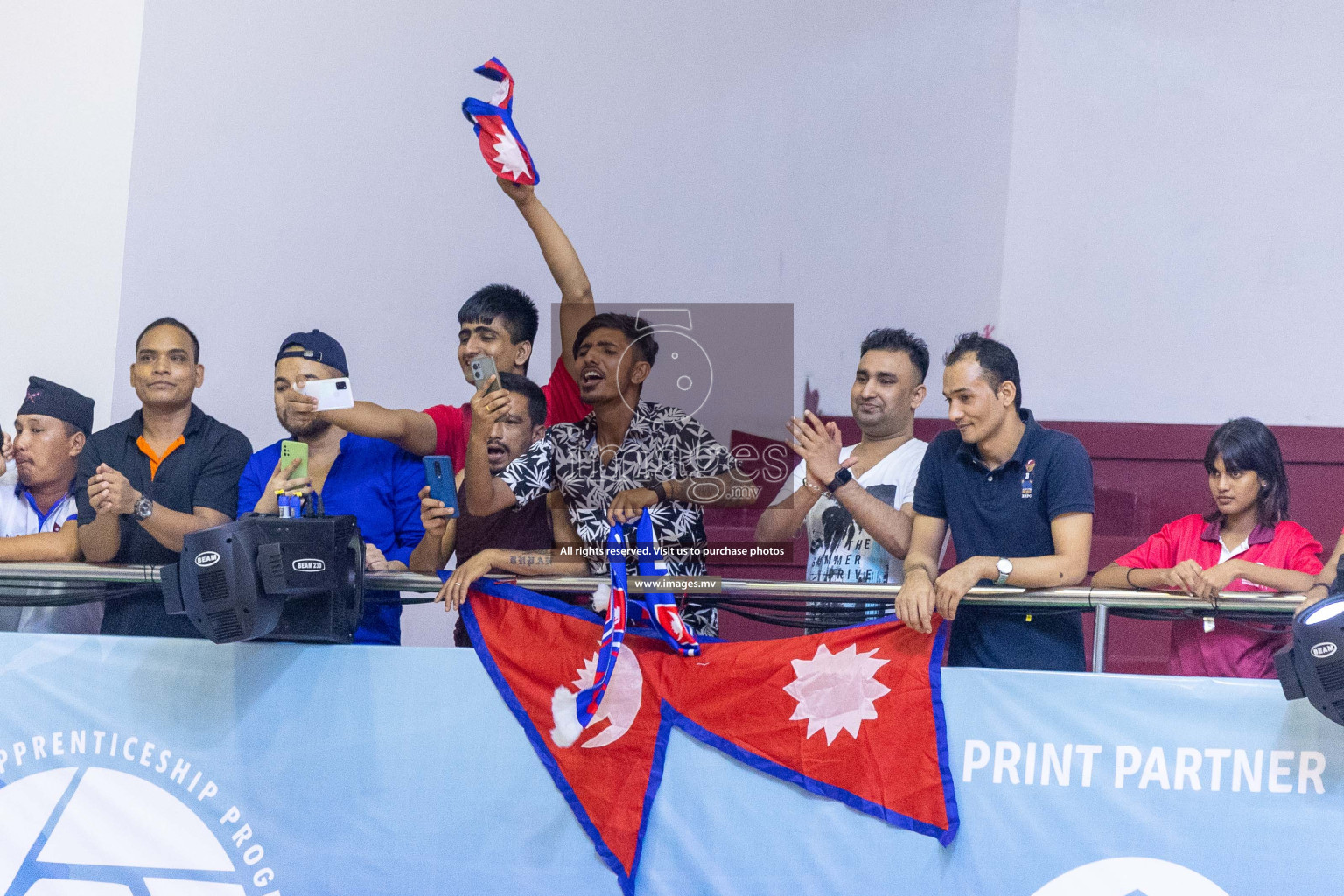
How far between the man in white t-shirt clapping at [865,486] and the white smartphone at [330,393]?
1011mm

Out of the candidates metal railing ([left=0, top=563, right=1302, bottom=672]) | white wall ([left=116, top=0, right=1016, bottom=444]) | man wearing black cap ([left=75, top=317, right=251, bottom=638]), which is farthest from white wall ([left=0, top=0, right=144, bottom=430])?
metal railing ([left=0, top=563, right=1302, bottom=672])

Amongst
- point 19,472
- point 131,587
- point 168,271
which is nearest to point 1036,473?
point 131,587

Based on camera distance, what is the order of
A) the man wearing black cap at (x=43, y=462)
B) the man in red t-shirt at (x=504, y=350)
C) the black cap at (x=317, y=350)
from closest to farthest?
the man in red t-shirt at (x=504, y=350) → the black cap at (x=317, y=350) → the man wearing black cap at (x=43, y=462)

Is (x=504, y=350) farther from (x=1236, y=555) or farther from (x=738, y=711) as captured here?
(x=1236, y=555)

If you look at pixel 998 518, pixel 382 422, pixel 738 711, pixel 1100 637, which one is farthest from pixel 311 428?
pixel 1100 637

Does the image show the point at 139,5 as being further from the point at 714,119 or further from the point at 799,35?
the point at 799,35

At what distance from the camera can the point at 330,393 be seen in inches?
105

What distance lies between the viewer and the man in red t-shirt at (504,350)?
115 inches

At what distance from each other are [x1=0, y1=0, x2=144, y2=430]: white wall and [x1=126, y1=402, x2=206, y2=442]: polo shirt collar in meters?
2.39

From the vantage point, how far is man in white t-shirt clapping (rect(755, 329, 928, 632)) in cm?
260

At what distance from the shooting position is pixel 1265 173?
201 inches

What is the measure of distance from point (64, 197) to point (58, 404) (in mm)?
2407

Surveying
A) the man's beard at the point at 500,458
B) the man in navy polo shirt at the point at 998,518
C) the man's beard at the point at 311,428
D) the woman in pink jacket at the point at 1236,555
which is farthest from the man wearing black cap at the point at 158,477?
the woman in pink jacket at the point at 1236,555

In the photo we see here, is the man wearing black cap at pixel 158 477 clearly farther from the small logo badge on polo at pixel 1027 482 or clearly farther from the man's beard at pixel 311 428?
the small logo badge on polo at pixel 1027 482
